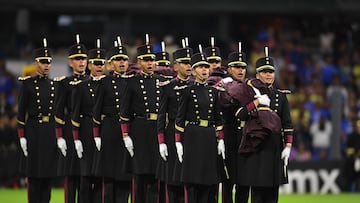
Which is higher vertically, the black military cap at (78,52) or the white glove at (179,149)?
the black military cap at (78,52)

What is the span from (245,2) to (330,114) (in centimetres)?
363

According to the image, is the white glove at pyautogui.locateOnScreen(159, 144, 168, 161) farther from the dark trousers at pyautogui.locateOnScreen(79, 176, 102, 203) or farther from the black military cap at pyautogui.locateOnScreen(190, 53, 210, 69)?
the dark trousers at pyautogui.locateOnScreen(79, 176, 102, 203)

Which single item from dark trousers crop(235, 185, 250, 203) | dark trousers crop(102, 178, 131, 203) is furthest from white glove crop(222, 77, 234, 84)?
dark trousers crop(102, 178, 131, 203)

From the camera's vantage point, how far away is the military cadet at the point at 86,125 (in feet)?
53.4

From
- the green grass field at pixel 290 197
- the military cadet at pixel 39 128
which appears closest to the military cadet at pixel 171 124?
the military cadet at pixel 39 128

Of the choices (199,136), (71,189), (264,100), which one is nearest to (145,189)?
(71,189)

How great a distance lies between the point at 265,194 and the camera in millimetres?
15000

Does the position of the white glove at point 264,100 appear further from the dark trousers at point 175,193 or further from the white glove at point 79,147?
the white glove at point 79,147

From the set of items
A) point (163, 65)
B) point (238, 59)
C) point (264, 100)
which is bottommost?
point (264, 100)

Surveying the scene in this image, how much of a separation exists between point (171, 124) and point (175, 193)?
885 millimetres

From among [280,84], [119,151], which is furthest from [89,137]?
[280,84]

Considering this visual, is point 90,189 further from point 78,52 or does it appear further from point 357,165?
point 357,165

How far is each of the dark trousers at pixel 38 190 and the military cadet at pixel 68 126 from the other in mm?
266

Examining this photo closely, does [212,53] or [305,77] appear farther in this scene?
[305,77]
